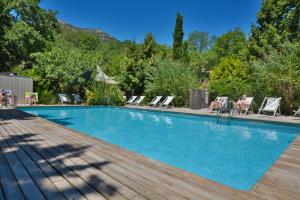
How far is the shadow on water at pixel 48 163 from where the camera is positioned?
2164 mm

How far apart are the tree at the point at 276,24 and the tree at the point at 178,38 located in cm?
799

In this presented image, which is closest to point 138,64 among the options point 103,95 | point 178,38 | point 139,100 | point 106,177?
point 139,100

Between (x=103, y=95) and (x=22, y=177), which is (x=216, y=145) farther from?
(x=103, y=95)

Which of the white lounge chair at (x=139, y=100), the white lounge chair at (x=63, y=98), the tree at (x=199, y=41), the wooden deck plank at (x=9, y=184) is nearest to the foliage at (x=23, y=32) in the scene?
the white lounge chair at (x=63, y=98)

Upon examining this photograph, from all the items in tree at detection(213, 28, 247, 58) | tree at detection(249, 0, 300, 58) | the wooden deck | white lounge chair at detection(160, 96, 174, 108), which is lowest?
the wooden deck

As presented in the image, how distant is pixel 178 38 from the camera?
2423 centimetres

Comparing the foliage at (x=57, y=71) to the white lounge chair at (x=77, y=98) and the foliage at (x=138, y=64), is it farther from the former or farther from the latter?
the foliage at (x=138, y=64)

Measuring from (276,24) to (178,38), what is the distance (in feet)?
31.2

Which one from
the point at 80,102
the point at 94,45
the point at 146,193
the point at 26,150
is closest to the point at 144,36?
the point at 80,102

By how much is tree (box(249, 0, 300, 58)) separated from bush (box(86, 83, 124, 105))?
10.3m

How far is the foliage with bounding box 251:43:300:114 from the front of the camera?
9.73 m

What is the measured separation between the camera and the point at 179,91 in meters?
14.0

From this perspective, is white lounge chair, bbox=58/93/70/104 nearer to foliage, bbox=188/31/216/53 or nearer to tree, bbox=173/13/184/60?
tree, bbox=173/13/184/60

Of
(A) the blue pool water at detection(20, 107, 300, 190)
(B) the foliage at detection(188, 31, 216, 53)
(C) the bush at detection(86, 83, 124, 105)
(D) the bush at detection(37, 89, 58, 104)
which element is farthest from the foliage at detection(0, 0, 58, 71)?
(B) the foliage at detection(188, 31, 216, 53)
